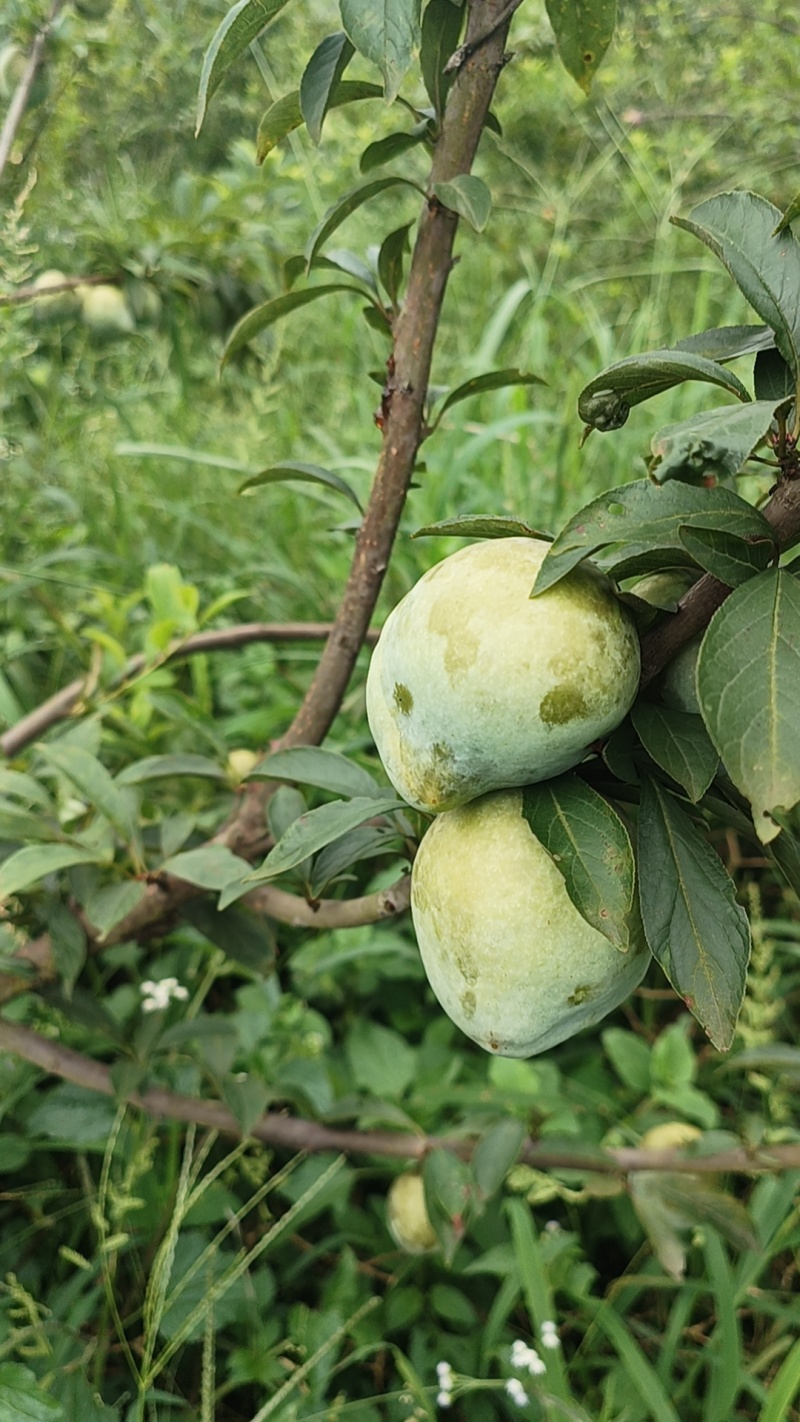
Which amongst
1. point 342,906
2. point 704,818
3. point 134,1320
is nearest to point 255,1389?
point 134,1320

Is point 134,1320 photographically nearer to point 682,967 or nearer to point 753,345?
point 682,967

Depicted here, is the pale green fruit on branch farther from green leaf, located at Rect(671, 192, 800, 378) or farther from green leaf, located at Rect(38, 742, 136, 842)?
green leaf, located at Rect(671, 192, 800, 378)

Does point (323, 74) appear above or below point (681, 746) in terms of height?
above

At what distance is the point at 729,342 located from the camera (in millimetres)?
499

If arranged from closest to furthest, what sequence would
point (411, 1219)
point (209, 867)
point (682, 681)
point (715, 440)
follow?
point (715, 440)
point (682, 681)
point (209, 867)
point (411, 1219)

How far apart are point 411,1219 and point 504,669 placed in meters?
0.76

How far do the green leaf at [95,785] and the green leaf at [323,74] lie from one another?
0.49 metres

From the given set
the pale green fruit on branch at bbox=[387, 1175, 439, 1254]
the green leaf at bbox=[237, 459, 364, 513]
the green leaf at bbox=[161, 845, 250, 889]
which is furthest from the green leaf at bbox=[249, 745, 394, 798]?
the pale green fruit on branch at bbox=[387, 1175, 439, 1254]

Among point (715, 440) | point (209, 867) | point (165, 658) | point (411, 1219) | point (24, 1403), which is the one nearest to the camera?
point (715, 440)

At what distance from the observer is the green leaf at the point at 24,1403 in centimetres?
60

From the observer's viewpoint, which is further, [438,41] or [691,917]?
[438,41]

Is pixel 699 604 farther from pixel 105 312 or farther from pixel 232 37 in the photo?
pixel 105 312

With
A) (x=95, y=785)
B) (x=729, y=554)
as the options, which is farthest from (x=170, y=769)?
(x=729, y=554)

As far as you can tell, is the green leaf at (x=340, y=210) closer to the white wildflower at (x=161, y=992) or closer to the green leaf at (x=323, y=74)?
the green leaf at (x=323, y=74)
